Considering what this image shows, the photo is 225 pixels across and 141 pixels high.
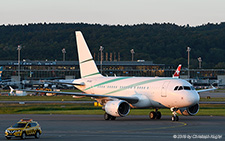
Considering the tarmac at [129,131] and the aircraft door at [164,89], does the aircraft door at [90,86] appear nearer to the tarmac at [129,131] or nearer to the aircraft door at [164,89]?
the tarmac at [129,131]

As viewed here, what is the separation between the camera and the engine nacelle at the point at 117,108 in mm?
50719

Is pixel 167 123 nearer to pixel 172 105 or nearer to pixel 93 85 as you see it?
pixel 172 105

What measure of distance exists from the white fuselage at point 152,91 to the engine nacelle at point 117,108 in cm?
190

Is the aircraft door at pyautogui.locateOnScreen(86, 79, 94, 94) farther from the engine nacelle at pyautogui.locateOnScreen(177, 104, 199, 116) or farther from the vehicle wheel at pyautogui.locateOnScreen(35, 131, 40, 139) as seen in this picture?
the vehicle wheel at pyautogui.locateOnScreen(35, 131, 40, 139)

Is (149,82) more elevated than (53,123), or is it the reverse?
(149,82)

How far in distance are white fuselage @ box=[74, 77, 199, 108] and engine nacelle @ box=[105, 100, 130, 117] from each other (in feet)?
6.23

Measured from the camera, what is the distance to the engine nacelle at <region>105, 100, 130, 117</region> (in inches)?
1997

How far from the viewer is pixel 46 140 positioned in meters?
34.5

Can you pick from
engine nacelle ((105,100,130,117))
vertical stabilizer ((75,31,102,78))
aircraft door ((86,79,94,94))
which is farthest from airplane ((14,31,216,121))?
vertical stabilizer ((75,31,102,78))

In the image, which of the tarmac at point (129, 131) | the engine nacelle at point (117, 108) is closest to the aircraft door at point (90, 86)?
the engine nacelle at point (117, 108)

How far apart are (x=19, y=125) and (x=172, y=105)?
19637 mm

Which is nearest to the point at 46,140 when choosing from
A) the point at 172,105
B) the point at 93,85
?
the point at 172,105

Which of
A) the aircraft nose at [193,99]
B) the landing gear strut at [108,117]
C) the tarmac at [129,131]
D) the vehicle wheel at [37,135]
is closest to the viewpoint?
the vehicle wheel at [37,135]

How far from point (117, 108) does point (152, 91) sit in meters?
4.54
